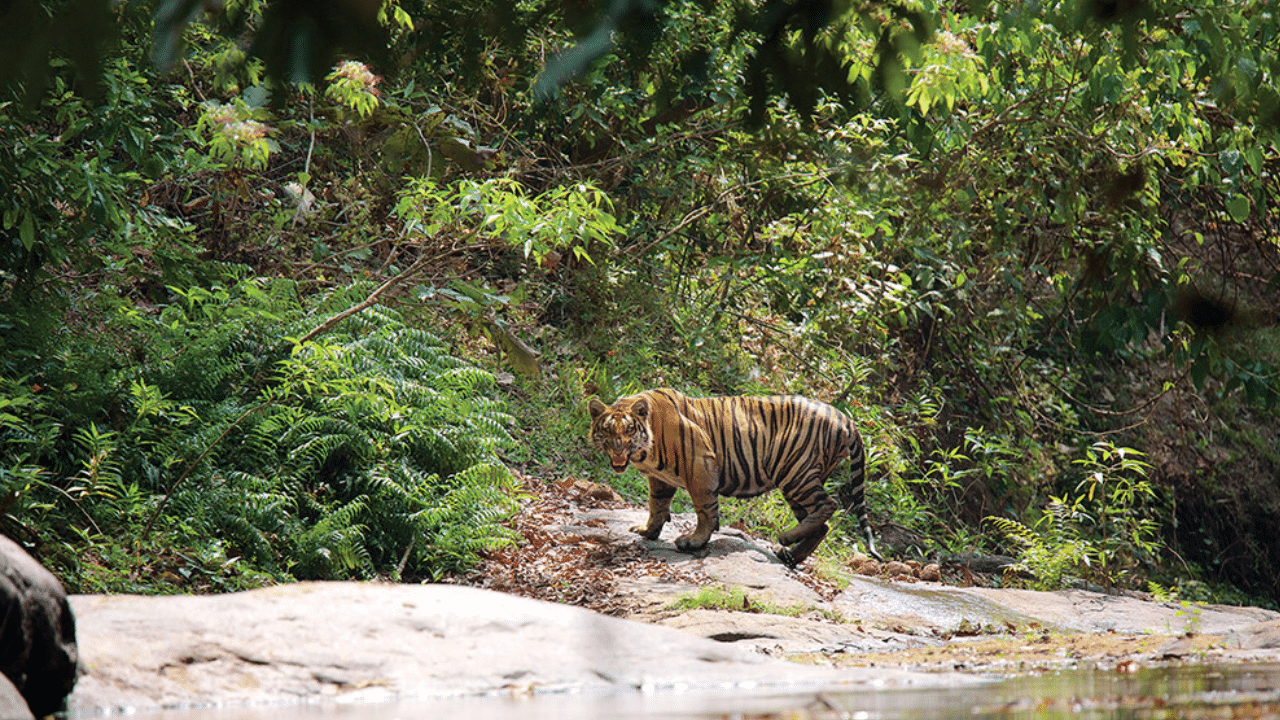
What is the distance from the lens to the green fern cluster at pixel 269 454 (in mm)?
6641

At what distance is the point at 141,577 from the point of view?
6.26 meters

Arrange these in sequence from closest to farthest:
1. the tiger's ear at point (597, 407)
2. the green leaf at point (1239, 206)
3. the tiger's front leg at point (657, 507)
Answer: the tiger's ear at point (597, 407) < the tiger's front leg at point (657, 507) < the green leaf at point (1239, 206)

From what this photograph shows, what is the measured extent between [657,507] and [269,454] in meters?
2.45

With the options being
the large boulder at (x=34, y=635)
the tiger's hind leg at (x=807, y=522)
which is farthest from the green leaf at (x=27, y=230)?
the tiger's hind leg at (x=807, y=522)

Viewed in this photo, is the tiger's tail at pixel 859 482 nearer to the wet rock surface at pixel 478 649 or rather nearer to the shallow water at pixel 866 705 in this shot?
the wet rock surface at pixel 478 649

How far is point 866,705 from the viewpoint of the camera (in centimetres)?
332

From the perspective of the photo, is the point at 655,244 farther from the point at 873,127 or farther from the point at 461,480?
the point at 461,480

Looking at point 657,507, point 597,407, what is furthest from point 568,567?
point 597,407

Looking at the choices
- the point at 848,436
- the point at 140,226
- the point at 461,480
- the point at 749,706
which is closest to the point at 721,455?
the point at 848,436

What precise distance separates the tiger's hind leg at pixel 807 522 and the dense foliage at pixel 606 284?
1873mm

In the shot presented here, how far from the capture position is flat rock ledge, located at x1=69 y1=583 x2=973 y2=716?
3611mm

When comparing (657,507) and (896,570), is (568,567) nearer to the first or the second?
(657,507)

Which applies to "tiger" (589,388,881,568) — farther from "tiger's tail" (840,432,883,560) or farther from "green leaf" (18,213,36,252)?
"green leaf" (18,213,36,252)

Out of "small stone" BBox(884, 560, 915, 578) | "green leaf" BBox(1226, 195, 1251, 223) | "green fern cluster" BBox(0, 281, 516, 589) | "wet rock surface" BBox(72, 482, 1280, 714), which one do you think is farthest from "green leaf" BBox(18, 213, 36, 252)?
"green leaf" BBox(1226, 195, 1251, 223)
